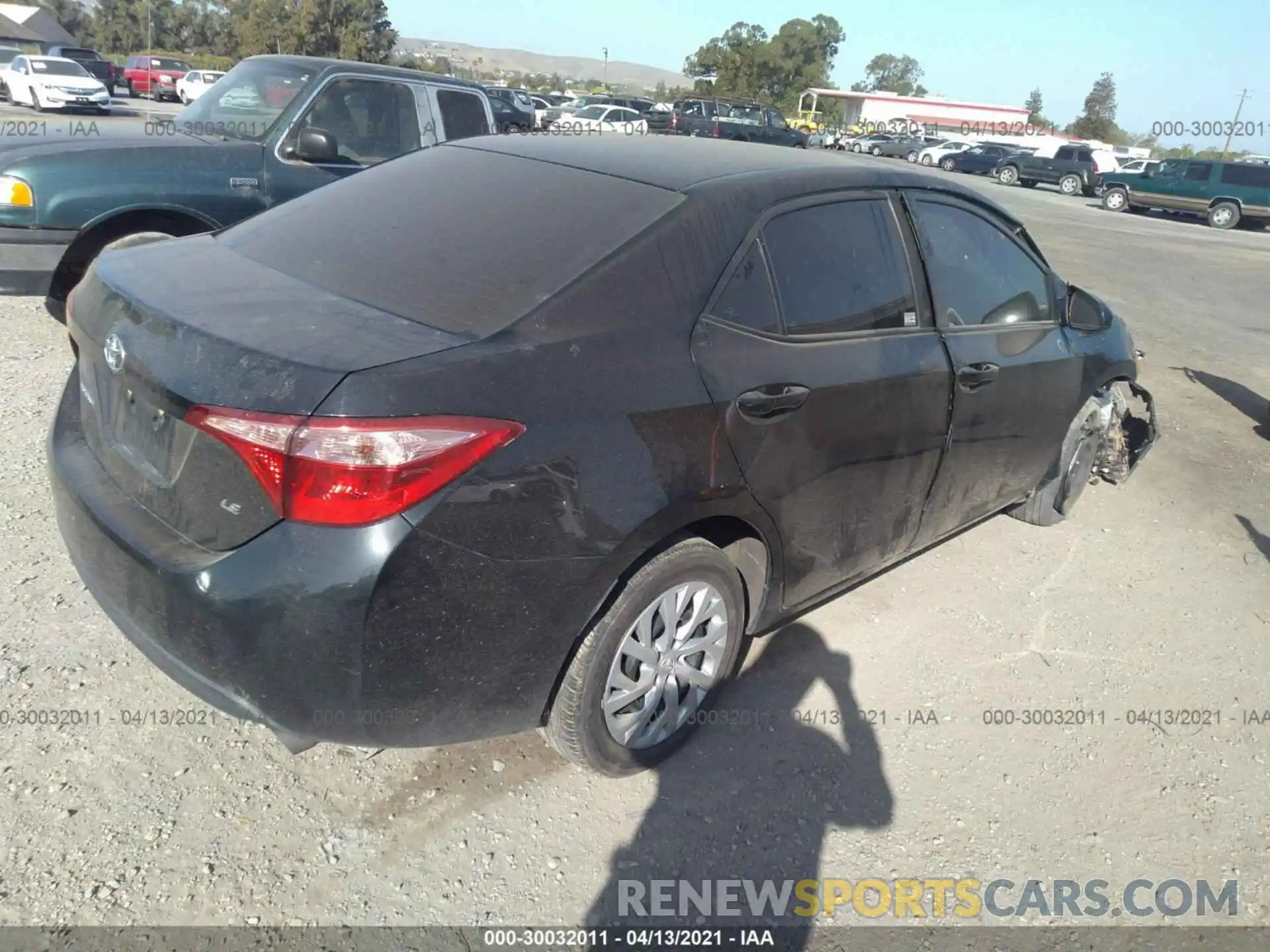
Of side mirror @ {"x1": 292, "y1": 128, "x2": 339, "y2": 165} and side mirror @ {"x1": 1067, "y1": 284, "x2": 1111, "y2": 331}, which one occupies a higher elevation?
side mirror @ {"x1": 292, "y1": 128, "x2": 339, "y2": 165}

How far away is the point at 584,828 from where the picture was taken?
2562mm

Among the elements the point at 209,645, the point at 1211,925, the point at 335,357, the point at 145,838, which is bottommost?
the point at 1211,925

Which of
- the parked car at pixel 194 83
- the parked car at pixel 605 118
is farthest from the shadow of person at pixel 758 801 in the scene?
the parked car at pixel 194 83

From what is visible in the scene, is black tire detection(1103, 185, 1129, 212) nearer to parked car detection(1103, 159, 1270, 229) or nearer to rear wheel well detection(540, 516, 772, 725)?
parked car detection(1103, 159, 1270, 229)

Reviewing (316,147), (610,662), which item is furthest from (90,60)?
(610,662)

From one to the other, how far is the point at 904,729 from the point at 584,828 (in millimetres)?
1237

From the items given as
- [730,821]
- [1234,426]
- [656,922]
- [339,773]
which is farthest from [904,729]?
[1234,426]

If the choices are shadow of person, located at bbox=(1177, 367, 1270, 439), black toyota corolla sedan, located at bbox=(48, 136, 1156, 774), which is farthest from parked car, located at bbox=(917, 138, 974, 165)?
black toyota corolla sedan, located at bbox=(48, 136, 1156, 774)

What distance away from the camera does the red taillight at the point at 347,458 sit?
76.4 inches

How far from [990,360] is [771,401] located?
1.37 metres

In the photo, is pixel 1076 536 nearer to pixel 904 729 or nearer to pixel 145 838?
pixel 904 729

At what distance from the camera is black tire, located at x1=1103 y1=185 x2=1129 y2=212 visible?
91.8ft

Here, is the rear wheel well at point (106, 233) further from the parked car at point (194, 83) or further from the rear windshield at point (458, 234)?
the parked car at point (194, 83)

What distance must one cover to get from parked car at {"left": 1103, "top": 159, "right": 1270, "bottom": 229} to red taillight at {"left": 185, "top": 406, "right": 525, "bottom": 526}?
30345 mm
